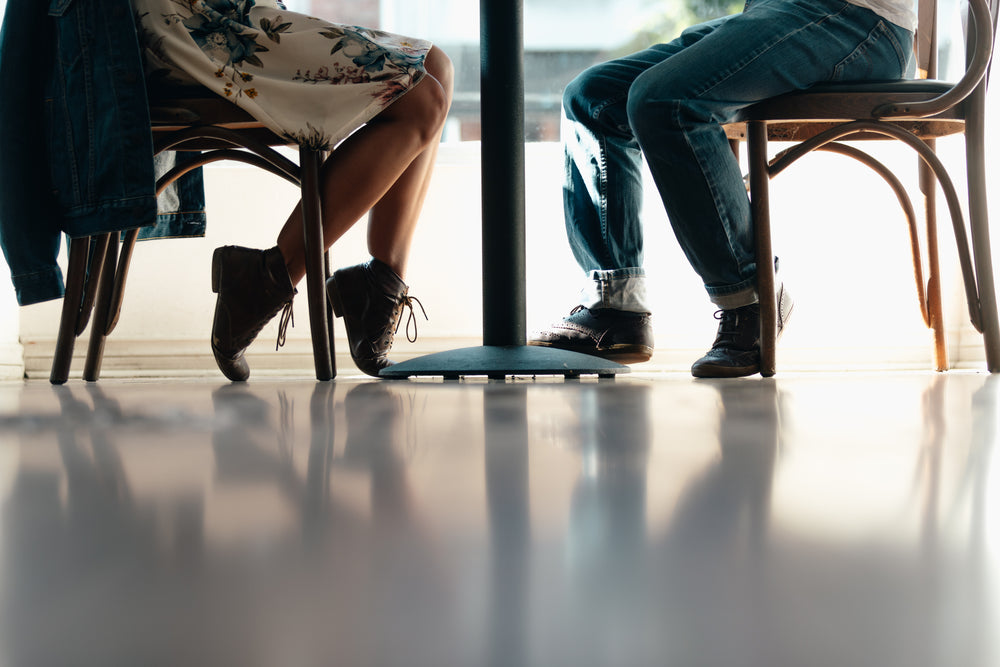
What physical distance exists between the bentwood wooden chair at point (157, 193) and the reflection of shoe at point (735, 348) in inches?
20.4

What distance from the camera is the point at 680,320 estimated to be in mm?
2008

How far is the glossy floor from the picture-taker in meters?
0.09

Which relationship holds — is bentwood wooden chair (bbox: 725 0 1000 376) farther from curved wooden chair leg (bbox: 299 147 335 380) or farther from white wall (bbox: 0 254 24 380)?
white wall (bbox: 0 254 24 380)

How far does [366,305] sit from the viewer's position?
1087 millimetres

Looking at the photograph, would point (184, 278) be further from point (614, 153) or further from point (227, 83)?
point (614, 153)

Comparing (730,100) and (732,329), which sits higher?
(730,100)

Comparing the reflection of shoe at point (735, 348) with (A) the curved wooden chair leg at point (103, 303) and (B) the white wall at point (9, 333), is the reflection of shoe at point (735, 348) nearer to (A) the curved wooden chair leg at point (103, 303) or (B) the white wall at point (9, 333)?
(A) the curved wooden chair leg at point (103, 303)

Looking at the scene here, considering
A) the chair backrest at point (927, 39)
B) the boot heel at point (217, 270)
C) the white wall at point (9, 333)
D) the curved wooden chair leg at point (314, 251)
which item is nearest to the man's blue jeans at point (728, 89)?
the chair backrest at point (927, 39)

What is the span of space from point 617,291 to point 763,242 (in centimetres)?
27

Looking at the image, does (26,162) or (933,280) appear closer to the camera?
(26,162)

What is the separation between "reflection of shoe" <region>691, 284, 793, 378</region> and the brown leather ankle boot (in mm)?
581

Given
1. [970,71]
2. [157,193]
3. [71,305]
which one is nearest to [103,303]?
[71,305]

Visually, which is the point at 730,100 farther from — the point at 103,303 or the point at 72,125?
the point at 103,303

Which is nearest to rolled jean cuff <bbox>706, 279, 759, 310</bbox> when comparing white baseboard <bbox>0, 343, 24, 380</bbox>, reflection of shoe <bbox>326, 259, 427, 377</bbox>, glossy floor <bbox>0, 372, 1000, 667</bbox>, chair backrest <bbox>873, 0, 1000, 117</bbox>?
chair backrest <bbox>873, 0, 1000, 117</bbox>
